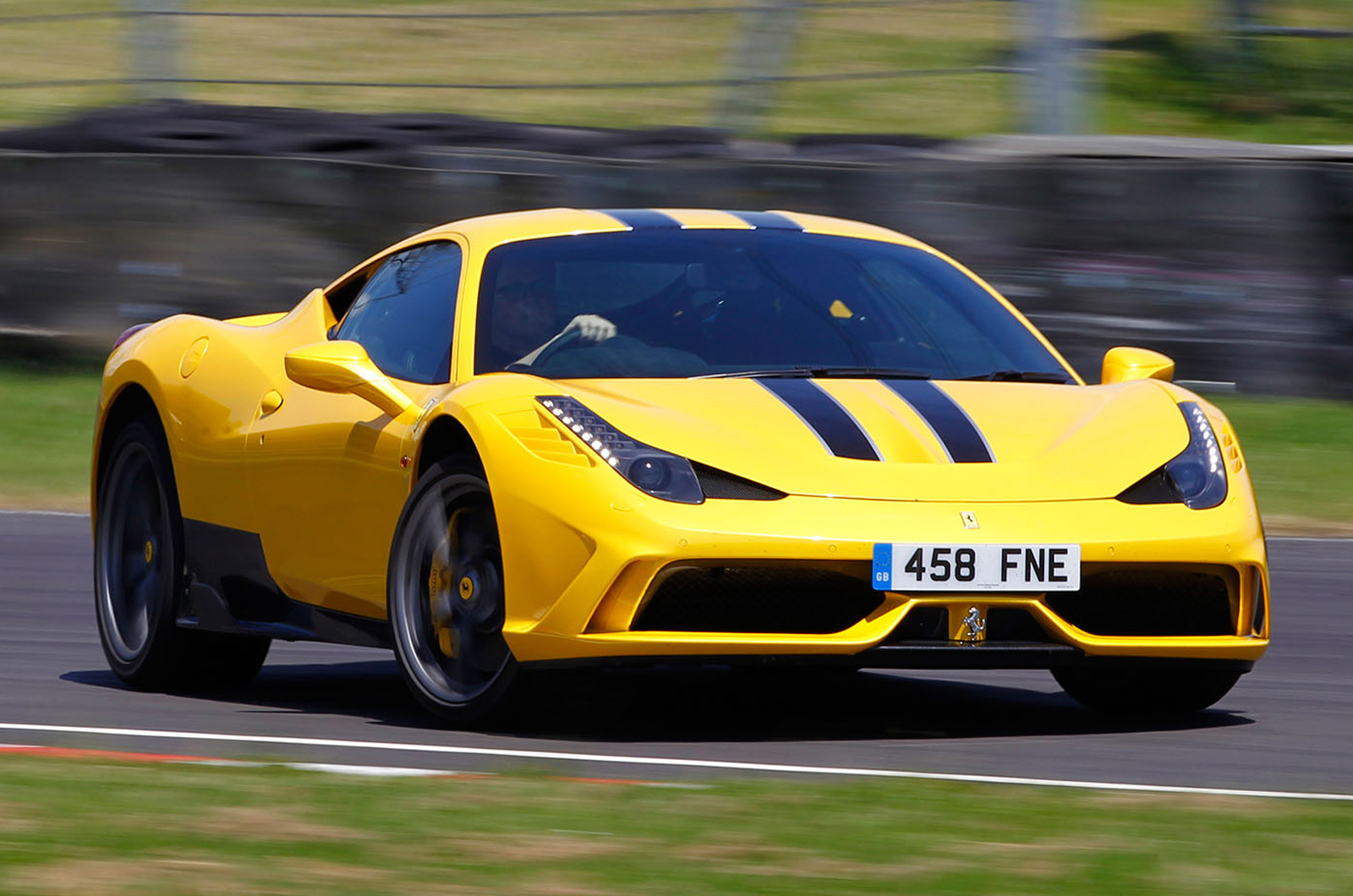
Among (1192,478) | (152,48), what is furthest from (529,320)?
(152,48)

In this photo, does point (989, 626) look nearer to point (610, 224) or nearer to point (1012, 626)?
point (1012, 626)

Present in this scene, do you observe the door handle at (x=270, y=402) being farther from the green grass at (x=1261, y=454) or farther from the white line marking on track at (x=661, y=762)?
the green grass at (x=1261, y=454)

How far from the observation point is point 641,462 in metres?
5.11

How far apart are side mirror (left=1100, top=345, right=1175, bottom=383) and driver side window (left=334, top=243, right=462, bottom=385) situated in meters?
1.64

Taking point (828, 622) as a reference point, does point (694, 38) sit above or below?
above

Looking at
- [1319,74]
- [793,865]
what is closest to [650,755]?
[793,865]

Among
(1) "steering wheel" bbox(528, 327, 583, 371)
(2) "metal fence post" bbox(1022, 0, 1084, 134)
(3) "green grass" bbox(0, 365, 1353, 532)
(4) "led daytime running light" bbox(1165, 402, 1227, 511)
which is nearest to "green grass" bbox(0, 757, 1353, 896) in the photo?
(4) "led daytime running light" bbox(1165, 402, 1227, 511)

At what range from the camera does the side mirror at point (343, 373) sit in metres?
5.80

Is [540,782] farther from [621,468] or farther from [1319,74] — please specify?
Answer: [1319,74]

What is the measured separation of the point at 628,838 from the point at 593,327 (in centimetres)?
218

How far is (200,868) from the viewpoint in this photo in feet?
11.8

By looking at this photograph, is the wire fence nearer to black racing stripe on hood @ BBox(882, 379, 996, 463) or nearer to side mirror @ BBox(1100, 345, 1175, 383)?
side mirror @ BBox(1100, 345, 1175, 383)

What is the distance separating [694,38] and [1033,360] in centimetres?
714

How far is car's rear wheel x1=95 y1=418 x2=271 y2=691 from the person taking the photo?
6.70 meters
